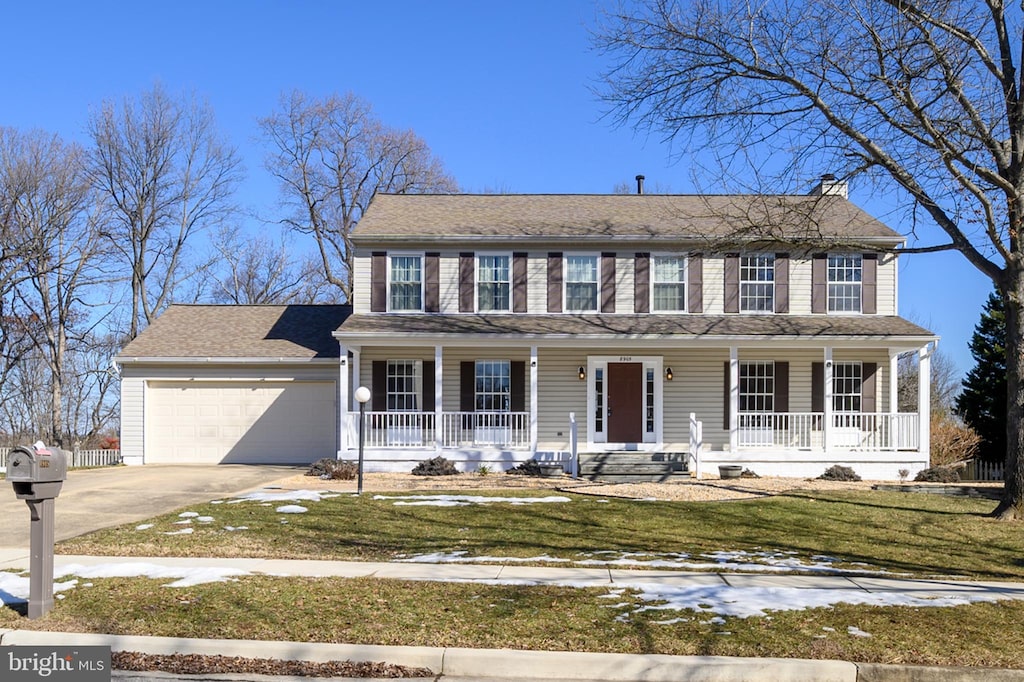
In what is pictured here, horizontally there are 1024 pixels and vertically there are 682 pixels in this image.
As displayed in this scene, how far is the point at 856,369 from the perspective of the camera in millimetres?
21344

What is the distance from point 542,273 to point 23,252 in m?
20.2

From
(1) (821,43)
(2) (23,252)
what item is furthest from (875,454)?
(2) (23,252)

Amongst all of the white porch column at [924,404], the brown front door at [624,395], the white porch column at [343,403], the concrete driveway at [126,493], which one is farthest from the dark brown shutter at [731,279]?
the concrete driveway at [126,493]

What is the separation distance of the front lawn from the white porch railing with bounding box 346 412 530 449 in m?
5.67

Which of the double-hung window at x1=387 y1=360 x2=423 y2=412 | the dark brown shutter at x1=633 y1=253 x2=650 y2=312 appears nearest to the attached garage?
the double-hung window at x1=387 y1=360 x2=423 y2=412

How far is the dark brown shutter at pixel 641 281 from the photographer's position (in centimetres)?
2136

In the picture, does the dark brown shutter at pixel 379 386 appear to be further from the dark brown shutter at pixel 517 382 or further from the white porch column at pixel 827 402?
the white porch column at pixel 827 402

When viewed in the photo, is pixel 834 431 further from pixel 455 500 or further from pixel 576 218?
pixel 455 500

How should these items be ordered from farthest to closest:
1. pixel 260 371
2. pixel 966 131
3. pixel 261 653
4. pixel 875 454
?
pixel 260 371
pixel 875 454
pixel 966 131
pixel 261 653

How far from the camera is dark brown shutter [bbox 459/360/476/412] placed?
21.5 metres

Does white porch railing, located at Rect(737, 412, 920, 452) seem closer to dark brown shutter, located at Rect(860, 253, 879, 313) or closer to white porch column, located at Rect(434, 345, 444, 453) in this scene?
dark brown shutter, located at Rect(860, 253, 879, 313)

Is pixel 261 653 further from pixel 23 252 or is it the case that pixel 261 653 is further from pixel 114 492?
pixel 23 252

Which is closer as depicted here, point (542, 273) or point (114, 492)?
point (114, 492)

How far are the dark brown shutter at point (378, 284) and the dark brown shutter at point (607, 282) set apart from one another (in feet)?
17.8
